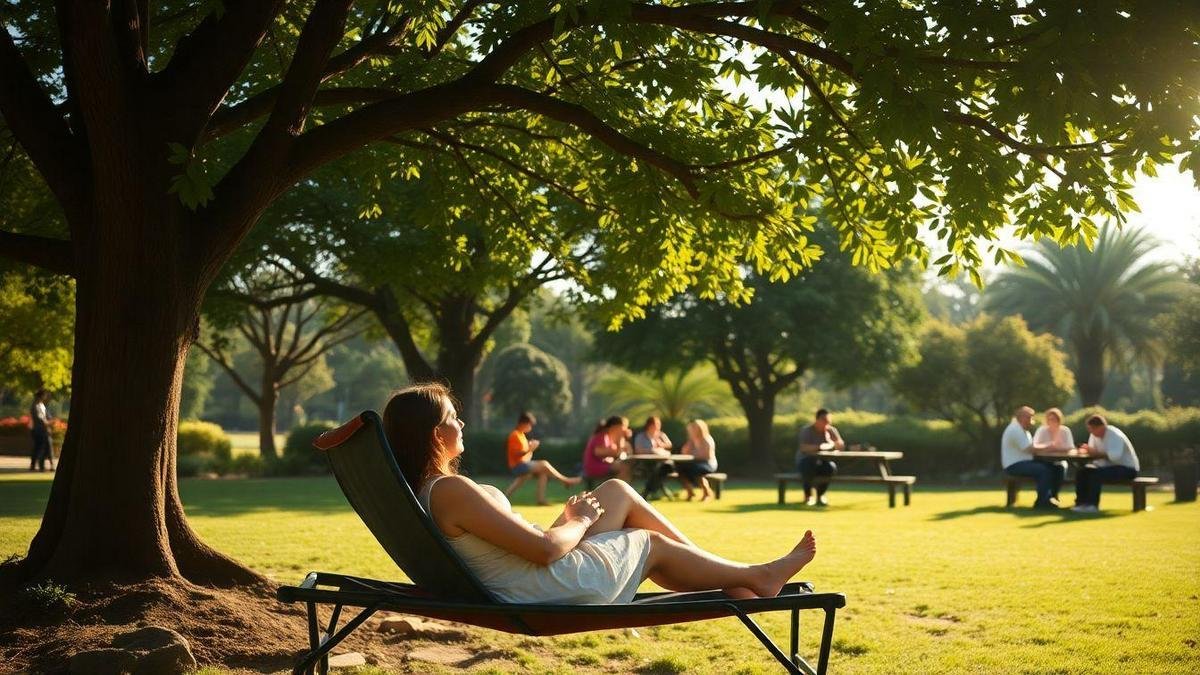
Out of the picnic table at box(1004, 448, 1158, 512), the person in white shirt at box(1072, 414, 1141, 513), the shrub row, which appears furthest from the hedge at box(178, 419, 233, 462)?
the person in white shirt at box(1072, 414, 1141, 513)

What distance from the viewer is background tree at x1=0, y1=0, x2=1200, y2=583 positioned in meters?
5.60

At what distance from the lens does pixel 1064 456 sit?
18.1m

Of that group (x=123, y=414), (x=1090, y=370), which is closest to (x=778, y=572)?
(x=123, y=414)

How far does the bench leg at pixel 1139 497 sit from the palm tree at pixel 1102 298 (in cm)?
2879

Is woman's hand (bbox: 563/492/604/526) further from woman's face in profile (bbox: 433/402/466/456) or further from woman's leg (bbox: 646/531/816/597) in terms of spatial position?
woman's face in profile (bbox: 433/402/466/456)

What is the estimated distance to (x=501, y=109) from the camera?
901cm

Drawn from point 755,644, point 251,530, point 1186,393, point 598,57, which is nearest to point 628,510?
point 755,644

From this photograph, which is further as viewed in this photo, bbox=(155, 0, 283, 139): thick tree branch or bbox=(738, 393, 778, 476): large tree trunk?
bbox=(738, 393, 778, 476): large tree trunk

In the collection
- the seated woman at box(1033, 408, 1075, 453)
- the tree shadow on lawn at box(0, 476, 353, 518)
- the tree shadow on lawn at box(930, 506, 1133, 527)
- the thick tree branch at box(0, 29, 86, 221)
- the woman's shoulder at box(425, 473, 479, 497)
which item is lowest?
the tree shadow on lawn at box(0, 476, 353, 518)

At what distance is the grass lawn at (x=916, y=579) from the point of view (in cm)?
635

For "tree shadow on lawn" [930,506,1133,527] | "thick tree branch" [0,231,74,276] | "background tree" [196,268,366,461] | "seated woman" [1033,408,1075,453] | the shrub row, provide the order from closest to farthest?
"thick tree branch" [0,231,74,276] < "tree shadow on lawn" [930,506,1133,527] < "seated woman" [1033,408,1075,453] < "background tree" [196,268,366,461] < the shrub row

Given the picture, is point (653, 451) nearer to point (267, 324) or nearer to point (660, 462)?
point (660, 462)

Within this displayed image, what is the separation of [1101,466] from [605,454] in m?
8.50

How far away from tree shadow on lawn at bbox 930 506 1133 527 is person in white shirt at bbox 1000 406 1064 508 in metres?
0.36
